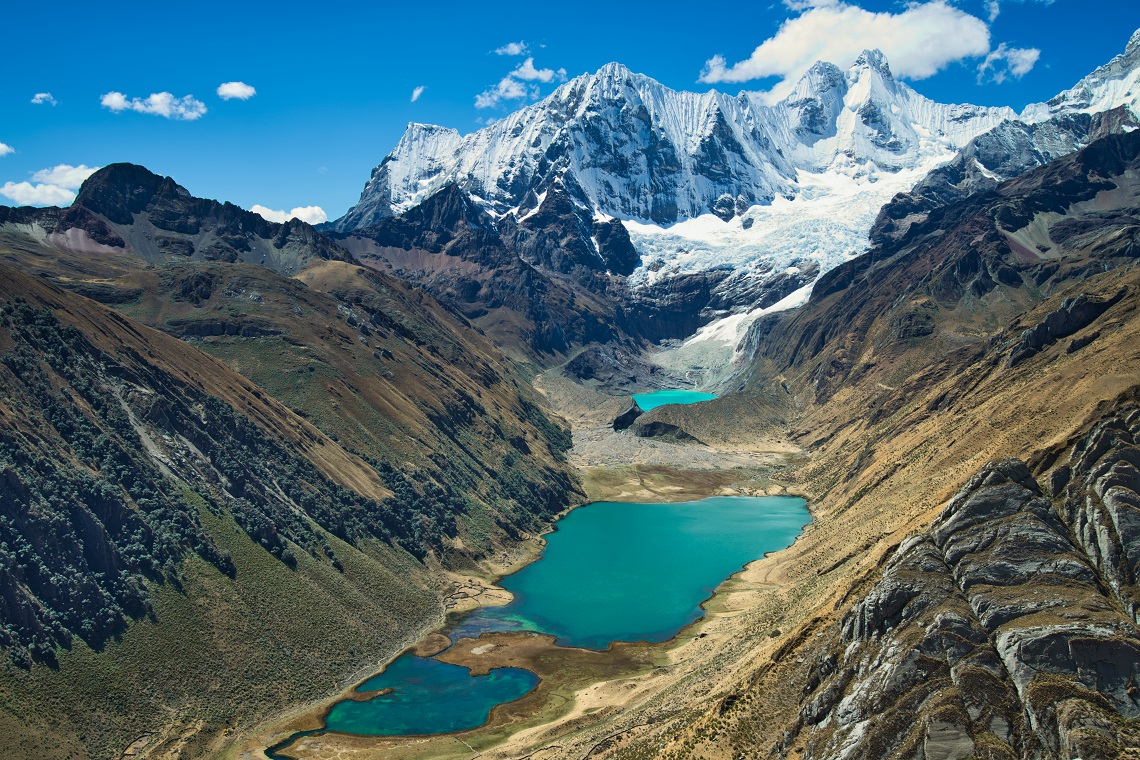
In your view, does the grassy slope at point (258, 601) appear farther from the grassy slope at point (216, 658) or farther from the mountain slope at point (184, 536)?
the mountain slope at point (184, 536)

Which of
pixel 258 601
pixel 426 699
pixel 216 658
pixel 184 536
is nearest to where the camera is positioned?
pixel 216 658

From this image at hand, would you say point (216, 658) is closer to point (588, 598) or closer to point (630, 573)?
point (588, 598)

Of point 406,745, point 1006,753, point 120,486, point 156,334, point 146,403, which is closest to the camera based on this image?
point 1006,753

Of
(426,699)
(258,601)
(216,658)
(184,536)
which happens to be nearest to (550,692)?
(426,699)

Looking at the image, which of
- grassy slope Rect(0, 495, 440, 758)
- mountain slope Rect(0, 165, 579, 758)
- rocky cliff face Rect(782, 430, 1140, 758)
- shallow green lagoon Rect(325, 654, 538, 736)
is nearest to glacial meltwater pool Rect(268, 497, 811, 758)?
shallow green lagoon Rect(325, 654, 538, 736)

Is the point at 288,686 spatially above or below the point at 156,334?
below

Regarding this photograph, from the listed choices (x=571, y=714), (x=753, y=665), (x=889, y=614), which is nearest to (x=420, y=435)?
(x=571, y=714)

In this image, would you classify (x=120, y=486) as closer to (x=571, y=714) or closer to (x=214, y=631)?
(x=214, y=631)
